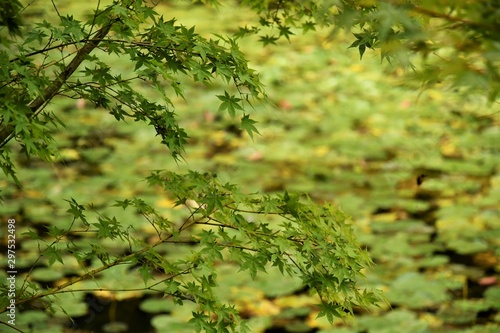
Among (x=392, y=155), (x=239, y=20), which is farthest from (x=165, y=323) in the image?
(x=239, y=20)

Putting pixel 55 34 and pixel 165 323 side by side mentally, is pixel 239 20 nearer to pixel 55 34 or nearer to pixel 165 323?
pixel 165 323

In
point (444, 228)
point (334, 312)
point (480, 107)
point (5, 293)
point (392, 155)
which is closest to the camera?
point (334, 312)

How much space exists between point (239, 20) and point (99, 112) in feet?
6.49

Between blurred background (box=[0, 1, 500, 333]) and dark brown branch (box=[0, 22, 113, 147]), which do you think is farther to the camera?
→ blurred background (box=[0, 1, 500, 333])

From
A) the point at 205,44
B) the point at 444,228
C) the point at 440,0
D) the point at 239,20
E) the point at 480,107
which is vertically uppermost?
the point at 239,20

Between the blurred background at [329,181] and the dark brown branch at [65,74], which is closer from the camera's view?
the dark brown branch at [65,74]

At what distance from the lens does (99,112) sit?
4.59m

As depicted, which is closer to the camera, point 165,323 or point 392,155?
point 165,323

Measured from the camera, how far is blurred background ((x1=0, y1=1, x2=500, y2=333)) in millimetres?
2816

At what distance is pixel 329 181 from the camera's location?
379 cm

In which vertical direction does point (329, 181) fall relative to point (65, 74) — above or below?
above

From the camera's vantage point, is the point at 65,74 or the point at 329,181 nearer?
the point at 65,74

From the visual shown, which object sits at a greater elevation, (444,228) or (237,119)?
A: (237,119)

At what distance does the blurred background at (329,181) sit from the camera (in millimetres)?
2816
